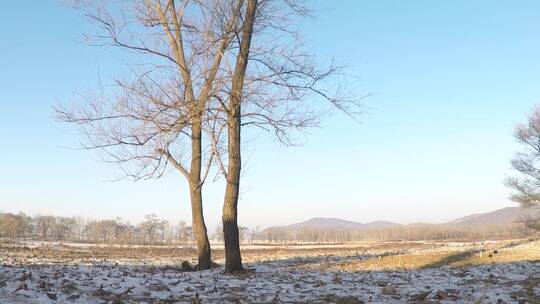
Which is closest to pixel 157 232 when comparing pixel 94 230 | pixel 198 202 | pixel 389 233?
pixel 94 230

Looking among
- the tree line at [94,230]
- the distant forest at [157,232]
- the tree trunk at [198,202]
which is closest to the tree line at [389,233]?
the distant forest at [157,232]

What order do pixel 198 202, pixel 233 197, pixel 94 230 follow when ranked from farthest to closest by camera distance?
pixel 94 230
pixel 198 202
pixel 233 197

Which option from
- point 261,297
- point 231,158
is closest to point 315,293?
point 261,297

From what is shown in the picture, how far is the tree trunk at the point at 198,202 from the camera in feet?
38.2

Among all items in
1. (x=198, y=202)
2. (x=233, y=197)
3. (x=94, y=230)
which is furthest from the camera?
(x=94, y=230)

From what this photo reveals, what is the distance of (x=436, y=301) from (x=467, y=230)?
527 ft

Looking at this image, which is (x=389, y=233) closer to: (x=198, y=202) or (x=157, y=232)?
(x=157, y=232)

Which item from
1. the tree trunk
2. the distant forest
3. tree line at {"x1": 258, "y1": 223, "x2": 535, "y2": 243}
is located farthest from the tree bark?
tree line at {"x1": 258, "y1": 223, "x2": 535, "y2": 243}

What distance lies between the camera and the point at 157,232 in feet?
413

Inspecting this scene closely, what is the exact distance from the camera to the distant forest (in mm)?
98438

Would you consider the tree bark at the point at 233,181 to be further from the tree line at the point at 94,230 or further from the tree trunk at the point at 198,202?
the tree line at the point at 94,230

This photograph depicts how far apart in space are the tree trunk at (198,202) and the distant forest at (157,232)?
78.3 metres

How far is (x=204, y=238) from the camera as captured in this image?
39.0 feet

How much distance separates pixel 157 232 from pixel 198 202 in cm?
12019
